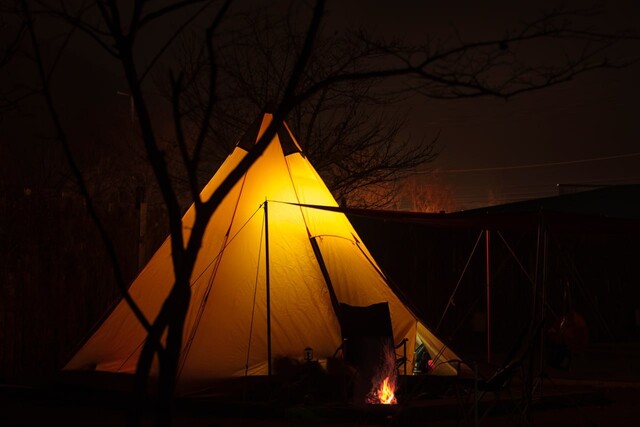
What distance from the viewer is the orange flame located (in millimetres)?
7711

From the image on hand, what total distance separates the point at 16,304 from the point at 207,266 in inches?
90.5

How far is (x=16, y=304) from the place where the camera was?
9328 mm

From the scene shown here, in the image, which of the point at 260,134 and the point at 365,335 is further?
the point at 260,134

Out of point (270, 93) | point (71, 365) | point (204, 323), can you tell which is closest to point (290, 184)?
point (204, 323)

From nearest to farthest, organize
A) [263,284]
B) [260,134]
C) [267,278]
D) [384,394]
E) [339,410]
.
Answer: [339,410] → [384,394] → [267,278] → [263,284] → [260,134]

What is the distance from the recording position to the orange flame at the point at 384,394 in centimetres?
771

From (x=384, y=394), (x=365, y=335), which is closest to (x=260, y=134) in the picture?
(x=365, y=335)

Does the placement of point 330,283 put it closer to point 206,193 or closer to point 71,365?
point 206,193

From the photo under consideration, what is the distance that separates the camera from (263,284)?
345 inches

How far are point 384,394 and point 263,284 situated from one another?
1.79 m

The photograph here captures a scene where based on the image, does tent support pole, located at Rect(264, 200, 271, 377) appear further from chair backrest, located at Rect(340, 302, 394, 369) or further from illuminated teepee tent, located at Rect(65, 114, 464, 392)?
chair backrest, located at Rect(340, 302, 394, 369)

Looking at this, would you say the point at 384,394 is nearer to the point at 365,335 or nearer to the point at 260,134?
the point at 365,335

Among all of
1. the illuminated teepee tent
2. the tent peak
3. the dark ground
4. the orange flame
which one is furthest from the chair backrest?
the tent peak

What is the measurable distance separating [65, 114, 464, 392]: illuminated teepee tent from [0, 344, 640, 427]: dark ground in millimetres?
514
